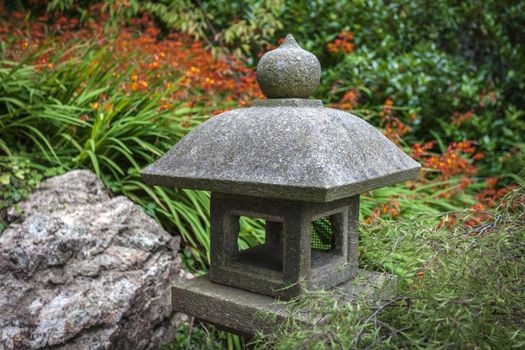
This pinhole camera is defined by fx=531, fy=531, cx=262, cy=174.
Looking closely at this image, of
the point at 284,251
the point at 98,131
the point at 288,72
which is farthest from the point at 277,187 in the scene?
the point at 98,131

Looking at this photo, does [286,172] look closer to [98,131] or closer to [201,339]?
[201,339]

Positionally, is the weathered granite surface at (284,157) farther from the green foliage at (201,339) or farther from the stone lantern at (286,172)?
the green foliage at (201,339)

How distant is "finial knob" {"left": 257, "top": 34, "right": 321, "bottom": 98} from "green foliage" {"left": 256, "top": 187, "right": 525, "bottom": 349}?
63 centimetres

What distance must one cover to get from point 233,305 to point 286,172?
1.73 feet

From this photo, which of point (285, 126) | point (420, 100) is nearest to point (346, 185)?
point (285, 126)

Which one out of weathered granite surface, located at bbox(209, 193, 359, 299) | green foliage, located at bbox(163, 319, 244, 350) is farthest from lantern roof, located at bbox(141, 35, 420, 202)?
green foliage, located at bbox(163, 319, 244, 350)

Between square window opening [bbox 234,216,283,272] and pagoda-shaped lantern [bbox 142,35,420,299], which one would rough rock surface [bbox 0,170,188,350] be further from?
pagoda-shaped lantern [bbox 142,35,420,299]

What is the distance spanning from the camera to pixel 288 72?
5.93 feet

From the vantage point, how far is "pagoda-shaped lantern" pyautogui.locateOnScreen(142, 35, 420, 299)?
61.8 inches

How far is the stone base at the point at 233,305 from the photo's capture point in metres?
1.71

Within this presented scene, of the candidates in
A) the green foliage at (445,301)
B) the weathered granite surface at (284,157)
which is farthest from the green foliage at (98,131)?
the green foliage at (445,301)

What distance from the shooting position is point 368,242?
1.48 m

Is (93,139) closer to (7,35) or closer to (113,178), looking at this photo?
(113,178)

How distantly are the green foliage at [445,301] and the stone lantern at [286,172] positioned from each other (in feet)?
0.83
